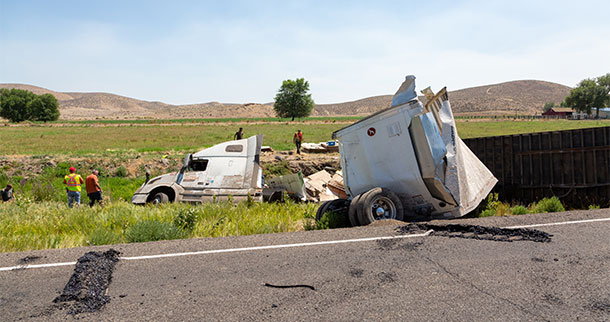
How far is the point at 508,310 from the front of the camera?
386 cm

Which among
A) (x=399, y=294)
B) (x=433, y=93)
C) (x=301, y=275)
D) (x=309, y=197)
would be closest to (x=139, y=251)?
(x=301, y=275)

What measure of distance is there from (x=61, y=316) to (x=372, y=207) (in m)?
5.30

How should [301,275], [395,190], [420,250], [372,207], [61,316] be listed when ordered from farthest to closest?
[395,190]
[372,207]
[420,250]
[301,275]
[61,316]

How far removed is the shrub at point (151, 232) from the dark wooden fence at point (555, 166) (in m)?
8.76

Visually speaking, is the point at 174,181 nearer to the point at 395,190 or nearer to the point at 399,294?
the point at 395,190

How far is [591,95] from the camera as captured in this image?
109m

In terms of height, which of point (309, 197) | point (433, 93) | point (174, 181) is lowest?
point (309, 197)

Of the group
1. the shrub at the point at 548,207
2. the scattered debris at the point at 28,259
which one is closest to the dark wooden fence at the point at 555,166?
the shrub at the point at 548,207

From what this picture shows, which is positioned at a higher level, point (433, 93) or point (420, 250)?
point (433, 93)

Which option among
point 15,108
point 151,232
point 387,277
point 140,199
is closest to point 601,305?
point 387,277

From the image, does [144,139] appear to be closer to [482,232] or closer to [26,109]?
[482,232]

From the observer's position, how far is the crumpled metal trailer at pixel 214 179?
45.3ft

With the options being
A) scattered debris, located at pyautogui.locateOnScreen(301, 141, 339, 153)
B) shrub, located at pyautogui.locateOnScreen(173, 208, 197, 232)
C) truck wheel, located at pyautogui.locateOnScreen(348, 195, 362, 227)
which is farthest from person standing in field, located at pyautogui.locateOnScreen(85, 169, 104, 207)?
scattered debris, located at pyautogui.locateOnScreen(301, 141, 339, 153)

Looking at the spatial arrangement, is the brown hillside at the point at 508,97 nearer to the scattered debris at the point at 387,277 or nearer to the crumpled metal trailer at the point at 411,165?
the crumpled metal trailer at the point at 411,165
